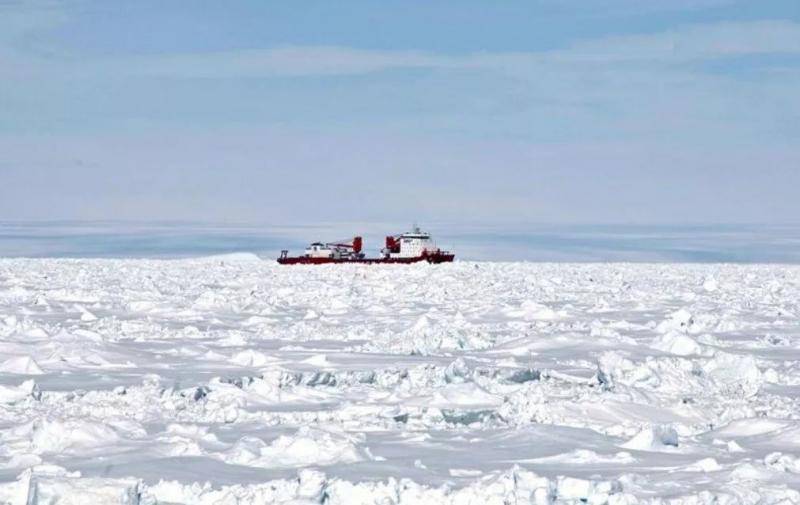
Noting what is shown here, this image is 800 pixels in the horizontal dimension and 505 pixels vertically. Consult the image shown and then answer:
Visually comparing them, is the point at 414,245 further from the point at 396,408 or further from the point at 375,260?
the point at 396,408

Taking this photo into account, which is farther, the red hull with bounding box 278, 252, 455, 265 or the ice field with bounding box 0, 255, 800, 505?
the red hull with bounding box 278, 252, 455, 265

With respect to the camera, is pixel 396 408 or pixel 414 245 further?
pixel 414 245

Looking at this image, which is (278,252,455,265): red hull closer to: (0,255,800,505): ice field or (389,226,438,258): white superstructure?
(389,226,438,258): white superstructure

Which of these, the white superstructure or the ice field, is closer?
the ice field

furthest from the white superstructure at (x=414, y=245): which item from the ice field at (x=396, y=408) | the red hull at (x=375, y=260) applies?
the ice field at (x=396, y=408)

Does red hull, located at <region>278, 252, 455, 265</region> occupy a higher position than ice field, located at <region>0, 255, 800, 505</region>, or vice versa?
ice field, located at <region>0, 255, 800, 505</region>

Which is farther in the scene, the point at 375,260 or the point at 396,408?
the point at 375,260

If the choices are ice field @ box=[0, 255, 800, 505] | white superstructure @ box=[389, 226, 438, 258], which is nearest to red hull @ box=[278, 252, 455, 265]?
white superstructure @ box=[389, 226, 438, 258]

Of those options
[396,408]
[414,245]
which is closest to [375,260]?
[414,245]

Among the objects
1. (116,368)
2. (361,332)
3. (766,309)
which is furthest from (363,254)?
(116,368)
